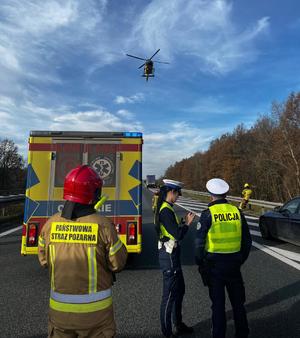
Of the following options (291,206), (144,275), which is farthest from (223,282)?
(291,206)

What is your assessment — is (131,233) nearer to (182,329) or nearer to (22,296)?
(22,296)

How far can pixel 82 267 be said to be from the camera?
239cm

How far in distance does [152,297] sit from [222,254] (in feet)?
7.20

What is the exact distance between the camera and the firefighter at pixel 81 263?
94.2 inches

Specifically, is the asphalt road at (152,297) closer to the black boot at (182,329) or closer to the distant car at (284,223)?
the black boot at (182,329)

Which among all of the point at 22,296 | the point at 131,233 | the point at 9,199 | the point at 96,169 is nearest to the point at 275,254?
the point at 131,233

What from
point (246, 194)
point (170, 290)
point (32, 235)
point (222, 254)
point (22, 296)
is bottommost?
point (22, 296)

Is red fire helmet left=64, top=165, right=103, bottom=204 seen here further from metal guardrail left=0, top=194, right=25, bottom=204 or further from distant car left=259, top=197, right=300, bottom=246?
metal guardrail left=0, top=194, right=25, bottom=204

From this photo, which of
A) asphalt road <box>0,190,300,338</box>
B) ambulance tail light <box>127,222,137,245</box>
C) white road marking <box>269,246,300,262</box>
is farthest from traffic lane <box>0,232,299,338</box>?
white road marking <box>269,246,300,262</box>

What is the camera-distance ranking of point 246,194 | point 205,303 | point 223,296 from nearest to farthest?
1. point 223,296
2. point 205,303
3. point 246,194

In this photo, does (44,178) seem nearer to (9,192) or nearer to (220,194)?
(220,194)

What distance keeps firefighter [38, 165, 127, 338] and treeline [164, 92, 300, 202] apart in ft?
118

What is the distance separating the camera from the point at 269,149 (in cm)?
4238

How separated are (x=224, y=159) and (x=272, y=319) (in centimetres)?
5585
